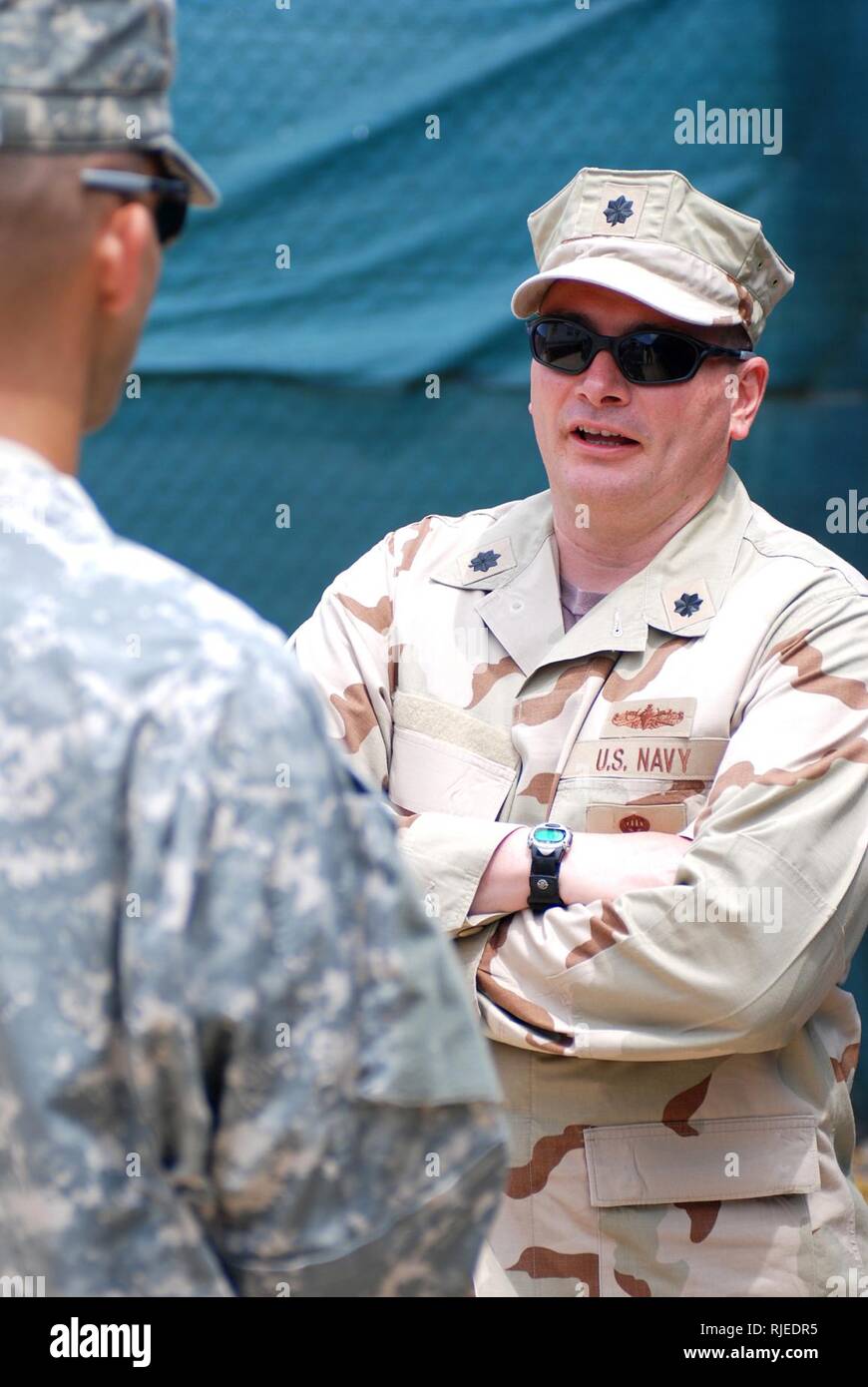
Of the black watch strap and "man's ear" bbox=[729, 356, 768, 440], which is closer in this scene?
the black watch strap

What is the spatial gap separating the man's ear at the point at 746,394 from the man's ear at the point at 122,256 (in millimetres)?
1631

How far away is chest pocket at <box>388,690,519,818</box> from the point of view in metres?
2.50

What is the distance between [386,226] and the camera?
4.40 m

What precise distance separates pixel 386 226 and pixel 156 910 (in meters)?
3.66

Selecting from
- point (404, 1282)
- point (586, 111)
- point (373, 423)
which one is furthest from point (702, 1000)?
point (586, 111)

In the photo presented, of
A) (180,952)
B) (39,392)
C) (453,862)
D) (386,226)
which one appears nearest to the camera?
(180,952)

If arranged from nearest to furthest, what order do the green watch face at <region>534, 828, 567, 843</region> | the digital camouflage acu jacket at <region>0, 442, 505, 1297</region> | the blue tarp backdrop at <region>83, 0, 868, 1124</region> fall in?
the digital camouflage acu jacket at <region>0, 442, 505, 1297</region>, the green watch face at <region>534, 828, 567, 843</region>, the blue tarp backdrop at <region>83, 0, 868, 1124</region>

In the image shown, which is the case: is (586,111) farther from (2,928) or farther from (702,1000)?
(2,928)

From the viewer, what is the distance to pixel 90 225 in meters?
1.12

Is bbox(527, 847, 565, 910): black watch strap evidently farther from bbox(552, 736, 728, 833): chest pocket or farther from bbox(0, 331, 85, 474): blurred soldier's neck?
bbox(0, 331, 85, 474): blurred soldier's neck

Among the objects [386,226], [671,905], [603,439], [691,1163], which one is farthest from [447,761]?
[386,226]

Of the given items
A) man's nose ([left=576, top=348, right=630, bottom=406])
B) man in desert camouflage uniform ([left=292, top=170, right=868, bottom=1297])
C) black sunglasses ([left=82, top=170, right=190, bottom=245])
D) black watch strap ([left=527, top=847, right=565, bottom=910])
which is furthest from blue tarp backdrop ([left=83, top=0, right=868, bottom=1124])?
black sunglasses ([left=82, top=170, right=190, bottom=245])

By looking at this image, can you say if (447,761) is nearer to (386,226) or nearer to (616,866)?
(616,866)

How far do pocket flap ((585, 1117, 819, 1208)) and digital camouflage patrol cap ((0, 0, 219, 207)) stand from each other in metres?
1.60
